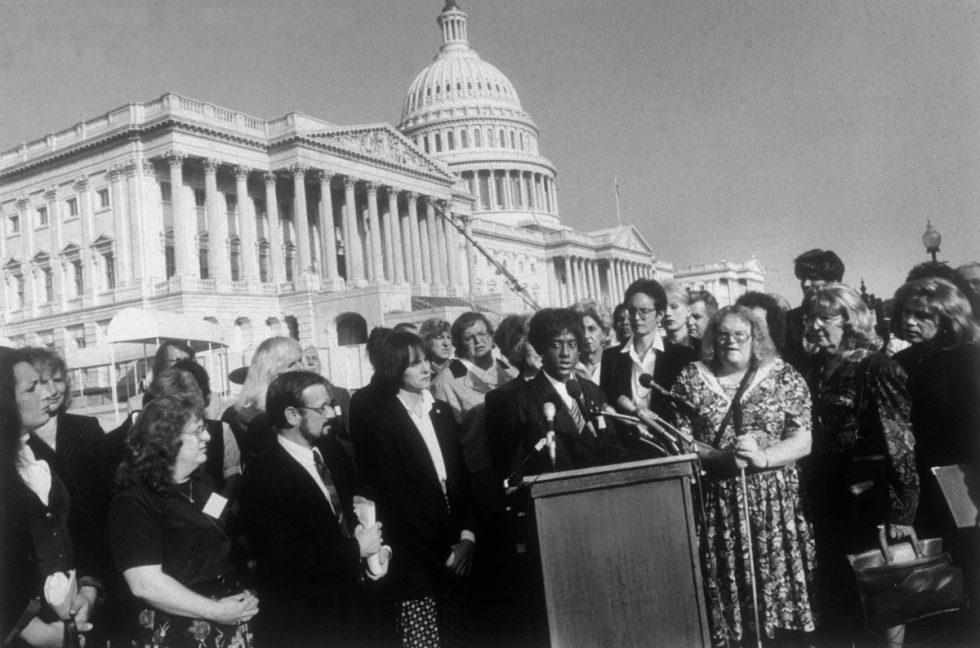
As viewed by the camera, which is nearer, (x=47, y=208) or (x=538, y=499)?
(x=538, y=499)

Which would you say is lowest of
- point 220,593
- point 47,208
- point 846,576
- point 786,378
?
point 846,576

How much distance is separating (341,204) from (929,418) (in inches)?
2123

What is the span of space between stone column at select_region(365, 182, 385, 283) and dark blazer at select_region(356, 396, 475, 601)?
50.3 m

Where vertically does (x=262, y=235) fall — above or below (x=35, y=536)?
above

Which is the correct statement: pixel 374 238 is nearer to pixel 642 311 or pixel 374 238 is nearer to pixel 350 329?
pixel 350 329

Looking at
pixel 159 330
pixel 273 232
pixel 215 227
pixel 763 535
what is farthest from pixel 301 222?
pixel 763 535

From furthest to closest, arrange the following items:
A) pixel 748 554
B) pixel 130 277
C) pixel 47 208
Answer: pixel 47 208 < pixel 130 277 < pixel 748 554

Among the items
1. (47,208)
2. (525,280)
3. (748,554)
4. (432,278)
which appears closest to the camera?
(748,554)

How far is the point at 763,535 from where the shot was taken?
4883mm

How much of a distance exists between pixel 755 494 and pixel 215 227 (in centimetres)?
4661

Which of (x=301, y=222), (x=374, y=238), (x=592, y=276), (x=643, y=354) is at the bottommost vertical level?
(x=643, y=354)

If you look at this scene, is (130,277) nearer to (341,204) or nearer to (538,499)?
(341,204)

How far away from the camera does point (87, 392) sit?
36188 millimetres

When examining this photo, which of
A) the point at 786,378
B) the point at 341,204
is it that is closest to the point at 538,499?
the point at 786,378
